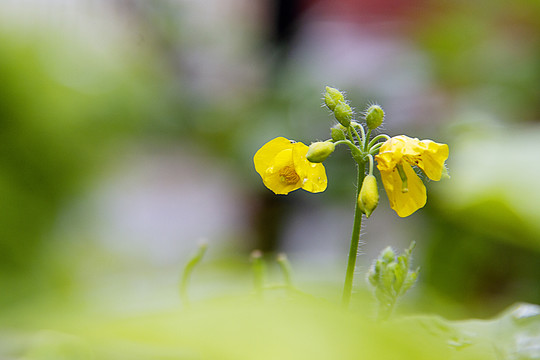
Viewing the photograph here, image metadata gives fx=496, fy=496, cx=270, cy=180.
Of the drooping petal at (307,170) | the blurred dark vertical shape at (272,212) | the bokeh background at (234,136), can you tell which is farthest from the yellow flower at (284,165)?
the blurred dark vertical shape at (272,212)

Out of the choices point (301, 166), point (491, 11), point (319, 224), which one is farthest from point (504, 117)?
point (301, 166)

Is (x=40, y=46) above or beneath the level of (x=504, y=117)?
above

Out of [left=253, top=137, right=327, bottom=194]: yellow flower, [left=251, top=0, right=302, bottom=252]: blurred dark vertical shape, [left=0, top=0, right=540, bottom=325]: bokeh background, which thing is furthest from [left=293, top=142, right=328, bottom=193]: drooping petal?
[left=251, top=0, right=302, bottom=252]: blurred dark vertical shape

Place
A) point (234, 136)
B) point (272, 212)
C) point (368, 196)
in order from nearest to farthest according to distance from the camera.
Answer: point (368, 196) < point (234, 136) < point (272, 212)

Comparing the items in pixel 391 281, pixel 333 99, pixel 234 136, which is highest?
pixel 234 136

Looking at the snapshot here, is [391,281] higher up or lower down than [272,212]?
lower down

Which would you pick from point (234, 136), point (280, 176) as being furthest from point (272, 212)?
point (280, 176)

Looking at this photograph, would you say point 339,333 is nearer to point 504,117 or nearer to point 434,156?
point 434,156

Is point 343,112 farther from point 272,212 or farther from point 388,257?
point 272,212
